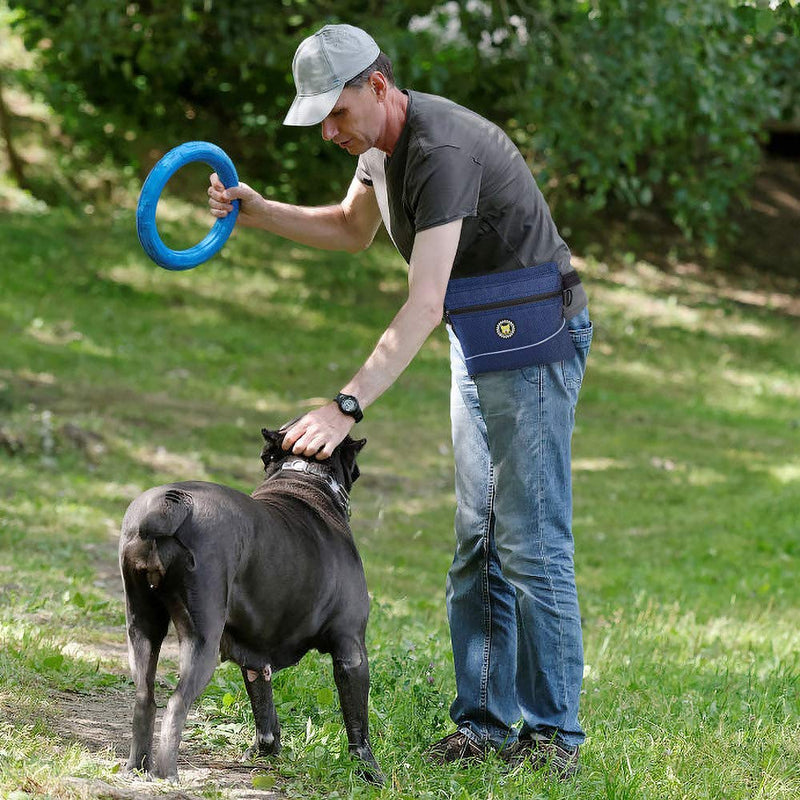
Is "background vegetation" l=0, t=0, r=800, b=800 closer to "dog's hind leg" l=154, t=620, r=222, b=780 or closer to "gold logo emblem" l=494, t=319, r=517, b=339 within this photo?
"dog's hind leg" l=154, t=620, r=222, b=780

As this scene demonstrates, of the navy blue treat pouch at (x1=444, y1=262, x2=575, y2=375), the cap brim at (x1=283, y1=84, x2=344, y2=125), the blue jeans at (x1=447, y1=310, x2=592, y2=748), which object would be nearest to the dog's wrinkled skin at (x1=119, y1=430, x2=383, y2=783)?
the blue jeans at (x1=447, y1=310, x2=592, y2=748)

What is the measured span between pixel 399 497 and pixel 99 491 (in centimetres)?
250

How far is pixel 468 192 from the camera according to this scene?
3480 millimetres

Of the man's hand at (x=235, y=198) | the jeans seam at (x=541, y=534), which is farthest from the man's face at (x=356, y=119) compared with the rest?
the jeans seam at (x=541, y=534)

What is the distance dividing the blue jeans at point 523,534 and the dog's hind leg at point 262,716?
2.27 feet

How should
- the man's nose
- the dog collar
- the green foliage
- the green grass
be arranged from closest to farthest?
the man's nose < the dog collar < the green grass < the green foliage

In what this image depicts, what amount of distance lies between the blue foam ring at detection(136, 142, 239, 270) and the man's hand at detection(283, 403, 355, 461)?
853 millimetres

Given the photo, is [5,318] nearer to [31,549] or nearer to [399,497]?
[399,497]

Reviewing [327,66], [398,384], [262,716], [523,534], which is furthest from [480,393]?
[398,384]

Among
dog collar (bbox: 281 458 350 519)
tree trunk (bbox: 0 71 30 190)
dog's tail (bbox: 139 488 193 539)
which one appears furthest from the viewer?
tree trunk (bbox: 0 71 30 190)

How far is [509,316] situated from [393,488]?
21.2 ft

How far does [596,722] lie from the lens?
4.44 m

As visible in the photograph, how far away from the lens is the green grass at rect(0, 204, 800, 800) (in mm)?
3924

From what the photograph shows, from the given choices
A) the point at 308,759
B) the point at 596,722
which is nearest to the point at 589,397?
the point at 596,722
